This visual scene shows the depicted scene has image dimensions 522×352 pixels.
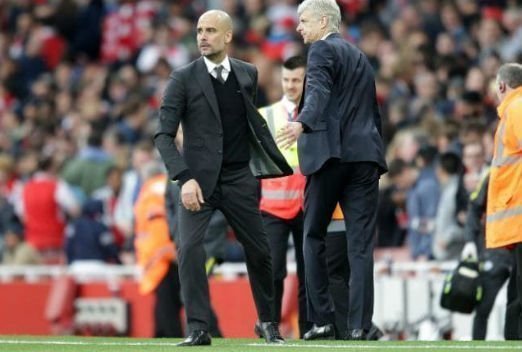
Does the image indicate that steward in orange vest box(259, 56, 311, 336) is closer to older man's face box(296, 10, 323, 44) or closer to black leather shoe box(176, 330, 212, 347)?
older man's face box(296, 10, 323, 44)

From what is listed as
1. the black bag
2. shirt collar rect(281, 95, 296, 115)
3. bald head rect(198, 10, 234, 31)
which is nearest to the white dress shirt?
bald head rect(198, 10, 234, 31)

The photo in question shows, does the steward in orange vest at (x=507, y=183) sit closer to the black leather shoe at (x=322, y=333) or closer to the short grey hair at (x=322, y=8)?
the black leather shoe at (x=322, y=333)

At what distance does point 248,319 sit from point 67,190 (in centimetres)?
471

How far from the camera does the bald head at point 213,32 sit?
41.7 ft

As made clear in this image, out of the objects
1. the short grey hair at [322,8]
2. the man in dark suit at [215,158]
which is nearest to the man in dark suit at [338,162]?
the short grey hair at [322,8]

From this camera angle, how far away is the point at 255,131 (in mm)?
12906

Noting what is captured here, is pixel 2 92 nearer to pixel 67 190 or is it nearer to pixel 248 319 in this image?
pixel 67 190

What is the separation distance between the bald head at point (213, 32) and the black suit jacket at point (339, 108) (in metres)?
0.65

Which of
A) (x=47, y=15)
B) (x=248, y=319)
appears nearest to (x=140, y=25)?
(x=47, y=15)

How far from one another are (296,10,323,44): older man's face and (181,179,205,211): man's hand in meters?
1.49

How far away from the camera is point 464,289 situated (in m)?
15.4

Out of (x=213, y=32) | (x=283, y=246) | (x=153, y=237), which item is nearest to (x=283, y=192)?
(x=283, y=246)

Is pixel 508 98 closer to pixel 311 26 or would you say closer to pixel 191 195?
pixel 311 26

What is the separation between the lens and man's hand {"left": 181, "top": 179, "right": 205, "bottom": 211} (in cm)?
1241
